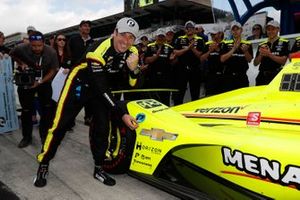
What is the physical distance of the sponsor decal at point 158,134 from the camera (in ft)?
10.2

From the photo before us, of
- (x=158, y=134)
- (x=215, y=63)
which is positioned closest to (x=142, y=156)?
(x=158, y=134)

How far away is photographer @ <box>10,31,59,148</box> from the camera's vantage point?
17.0 feet

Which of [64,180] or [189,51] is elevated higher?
[189,51]

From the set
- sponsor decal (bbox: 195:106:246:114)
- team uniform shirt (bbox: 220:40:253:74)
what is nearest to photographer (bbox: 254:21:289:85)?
team uniform shirt (bbox: 220:40:253:74)

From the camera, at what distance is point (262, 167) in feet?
8.12

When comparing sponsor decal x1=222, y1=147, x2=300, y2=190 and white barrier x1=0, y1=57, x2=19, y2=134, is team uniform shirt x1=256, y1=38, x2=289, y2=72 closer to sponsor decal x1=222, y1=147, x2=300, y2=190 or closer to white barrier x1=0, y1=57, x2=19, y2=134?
sponsor decal x1=222, y1=147, x2=300, y2=190

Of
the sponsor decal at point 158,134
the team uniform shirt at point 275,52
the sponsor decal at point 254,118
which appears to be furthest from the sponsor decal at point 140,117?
the team uniform shirt at point 275,52

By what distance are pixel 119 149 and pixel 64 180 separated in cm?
67

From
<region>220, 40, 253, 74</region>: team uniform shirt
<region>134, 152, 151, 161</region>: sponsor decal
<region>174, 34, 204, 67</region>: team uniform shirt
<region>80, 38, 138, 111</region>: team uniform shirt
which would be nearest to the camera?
<region>134, 152, 151, 161</region>: sponsor decal

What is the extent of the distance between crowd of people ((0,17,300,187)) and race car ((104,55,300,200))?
0.25m

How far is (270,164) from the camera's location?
2.43 meters

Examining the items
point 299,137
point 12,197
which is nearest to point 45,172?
point 12,197

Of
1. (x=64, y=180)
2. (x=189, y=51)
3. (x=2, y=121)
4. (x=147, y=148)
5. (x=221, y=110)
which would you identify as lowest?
(x=64, y=180)

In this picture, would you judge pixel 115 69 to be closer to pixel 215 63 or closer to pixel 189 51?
pixel 215 63
